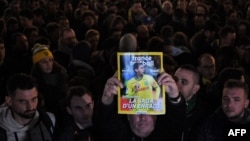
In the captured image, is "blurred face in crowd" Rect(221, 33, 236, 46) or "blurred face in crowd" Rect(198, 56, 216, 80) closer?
"blurred face in crowd" Rect(198, 56, 216, 80)

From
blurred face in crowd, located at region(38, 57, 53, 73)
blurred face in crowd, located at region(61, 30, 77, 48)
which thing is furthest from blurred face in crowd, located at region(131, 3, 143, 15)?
blurred face in crowd, located at region(38, 57, 53, 73)

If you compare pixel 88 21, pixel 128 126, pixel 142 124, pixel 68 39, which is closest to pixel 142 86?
pixel 142 124

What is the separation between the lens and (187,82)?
227 inches

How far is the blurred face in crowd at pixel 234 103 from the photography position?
15.9ft

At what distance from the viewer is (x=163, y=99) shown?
4.12 m

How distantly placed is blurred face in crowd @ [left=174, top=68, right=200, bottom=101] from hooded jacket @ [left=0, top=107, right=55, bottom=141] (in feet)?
4.48

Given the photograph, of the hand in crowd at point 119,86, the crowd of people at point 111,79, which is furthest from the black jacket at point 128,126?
the hand in crowd at point 119,86

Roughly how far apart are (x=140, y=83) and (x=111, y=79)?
21 cm

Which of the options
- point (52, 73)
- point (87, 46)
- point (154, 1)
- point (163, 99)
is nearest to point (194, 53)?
point (87, 46)

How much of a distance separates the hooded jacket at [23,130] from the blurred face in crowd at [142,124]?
835 mm

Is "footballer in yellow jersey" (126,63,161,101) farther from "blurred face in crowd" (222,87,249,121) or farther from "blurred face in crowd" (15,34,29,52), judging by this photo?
"blurred face in crowd" (15,34,29,52)

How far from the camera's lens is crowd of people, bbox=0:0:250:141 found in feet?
15.2

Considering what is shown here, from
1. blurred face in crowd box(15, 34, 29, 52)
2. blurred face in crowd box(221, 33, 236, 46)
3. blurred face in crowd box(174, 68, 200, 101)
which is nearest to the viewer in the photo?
blurred face in crowd box(174, 68, 200, 101)

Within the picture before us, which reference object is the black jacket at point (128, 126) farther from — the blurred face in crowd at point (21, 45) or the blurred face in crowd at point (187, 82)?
the blurred face in crowd at point (21, 45)
